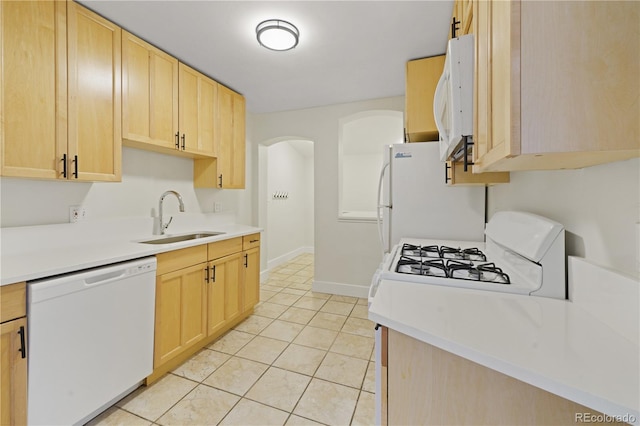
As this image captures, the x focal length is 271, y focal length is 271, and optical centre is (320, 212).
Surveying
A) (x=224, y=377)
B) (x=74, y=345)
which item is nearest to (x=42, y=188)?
(x=74, y=345)

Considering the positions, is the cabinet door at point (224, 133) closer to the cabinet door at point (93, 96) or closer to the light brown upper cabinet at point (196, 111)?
the light brown upper cabinet at point (196, 111)

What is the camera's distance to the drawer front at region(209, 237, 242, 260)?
2.24m

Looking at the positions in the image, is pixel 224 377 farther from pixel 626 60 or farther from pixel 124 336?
pixel 626 60

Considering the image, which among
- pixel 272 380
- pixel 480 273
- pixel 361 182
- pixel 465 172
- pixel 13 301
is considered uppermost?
pixel 361 182

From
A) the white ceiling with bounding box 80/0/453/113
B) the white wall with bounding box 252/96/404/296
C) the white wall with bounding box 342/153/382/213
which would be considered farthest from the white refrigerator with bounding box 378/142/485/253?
the white wall with bounding box 342/153/382/213

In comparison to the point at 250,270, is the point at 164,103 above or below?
above

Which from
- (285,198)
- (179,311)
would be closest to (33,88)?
(179,311)

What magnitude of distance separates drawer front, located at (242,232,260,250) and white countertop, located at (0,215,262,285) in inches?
11.1

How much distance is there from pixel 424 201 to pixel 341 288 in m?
1.73

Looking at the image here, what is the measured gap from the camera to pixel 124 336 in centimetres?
157

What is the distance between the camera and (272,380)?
182 cm

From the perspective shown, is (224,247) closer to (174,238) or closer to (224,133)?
(174,238)

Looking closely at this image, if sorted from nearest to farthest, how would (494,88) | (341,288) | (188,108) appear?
1. (494,88)
2. (188,108)
3. (341,288)

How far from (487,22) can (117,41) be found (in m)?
2.24
